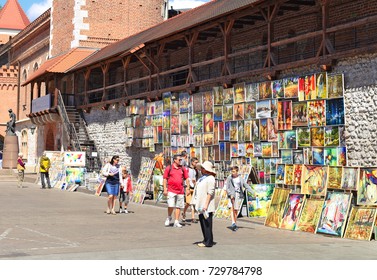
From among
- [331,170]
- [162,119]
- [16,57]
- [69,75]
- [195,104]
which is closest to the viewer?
[331,170]

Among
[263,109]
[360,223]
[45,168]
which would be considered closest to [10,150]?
[45,168]

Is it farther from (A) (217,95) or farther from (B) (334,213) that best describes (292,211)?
(A) (217,95)

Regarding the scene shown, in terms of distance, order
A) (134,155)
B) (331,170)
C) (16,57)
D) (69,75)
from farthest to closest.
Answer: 1. (16,57)
2. (69,75)
3. (134,155)
4. (331,170)

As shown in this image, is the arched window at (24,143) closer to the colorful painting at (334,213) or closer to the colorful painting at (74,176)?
the colorful painting at (74,176)

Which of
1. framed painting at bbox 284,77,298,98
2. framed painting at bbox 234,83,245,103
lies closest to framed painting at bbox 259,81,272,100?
framed painting at bbox 284,77,298,98

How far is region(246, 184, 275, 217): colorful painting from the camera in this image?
15703mm

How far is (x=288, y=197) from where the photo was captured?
13680 millimetres

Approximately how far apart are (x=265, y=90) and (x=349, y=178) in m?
6.94

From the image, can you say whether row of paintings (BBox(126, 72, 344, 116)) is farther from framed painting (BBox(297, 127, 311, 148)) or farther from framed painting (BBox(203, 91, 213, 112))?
framed painting (BBox(297, 127, 311, 148))

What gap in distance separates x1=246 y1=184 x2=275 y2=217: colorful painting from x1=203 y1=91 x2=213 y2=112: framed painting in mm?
6698

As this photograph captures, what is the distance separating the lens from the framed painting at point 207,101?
2211 cm

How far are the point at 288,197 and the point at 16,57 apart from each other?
157ft

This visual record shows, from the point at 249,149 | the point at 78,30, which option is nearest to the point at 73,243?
the point at 249,149

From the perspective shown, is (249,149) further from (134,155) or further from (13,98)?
(13,98)
